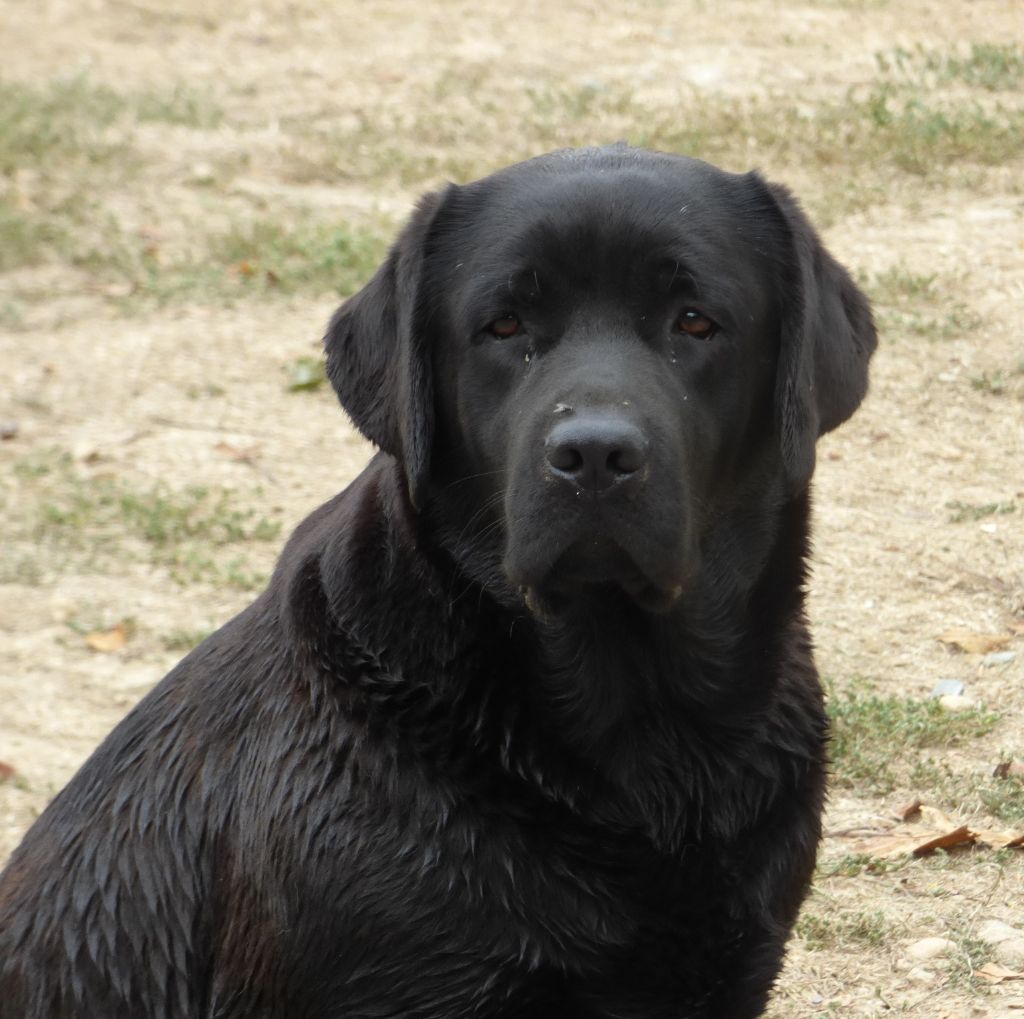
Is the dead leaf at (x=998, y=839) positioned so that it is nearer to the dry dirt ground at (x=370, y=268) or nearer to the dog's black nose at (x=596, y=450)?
the dry dirt ground at (x=370, y=268)

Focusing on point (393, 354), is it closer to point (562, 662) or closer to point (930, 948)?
point (562, 662)

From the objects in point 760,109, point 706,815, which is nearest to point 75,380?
point 760,109

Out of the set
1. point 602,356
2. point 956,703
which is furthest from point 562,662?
point 956,703

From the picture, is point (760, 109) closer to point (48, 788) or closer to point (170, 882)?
point (48, 788)

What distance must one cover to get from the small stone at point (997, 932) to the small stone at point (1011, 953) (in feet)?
0.04

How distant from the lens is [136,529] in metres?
7.41

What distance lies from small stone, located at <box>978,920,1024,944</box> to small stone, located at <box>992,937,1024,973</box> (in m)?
0.01

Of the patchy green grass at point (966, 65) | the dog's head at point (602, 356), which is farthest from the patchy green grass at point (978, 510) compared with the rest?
the patchy green grass at point (966, 65)

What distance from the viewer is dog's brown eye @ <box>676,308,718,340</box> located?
11.8 feet

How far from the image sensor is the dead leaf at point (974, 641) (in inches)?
229

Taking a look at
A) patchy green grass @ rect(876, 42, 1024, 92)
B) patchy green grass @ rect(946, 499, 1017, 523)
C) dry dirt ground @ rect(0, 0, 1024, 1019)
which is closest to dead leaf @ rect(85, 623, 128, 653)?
dry dirt ground @ rect(0, 0, 1024, 1019)

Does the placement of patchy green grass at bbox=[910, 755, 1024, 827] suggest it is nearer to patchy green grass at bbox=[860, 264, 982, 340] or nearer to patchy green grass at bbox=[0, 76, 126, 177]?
patchy green grass at bbox=[860, 264, 982, 340]

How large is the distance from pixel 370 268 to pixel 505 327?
5.70 metres

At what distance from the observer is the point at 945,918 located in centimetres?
449
